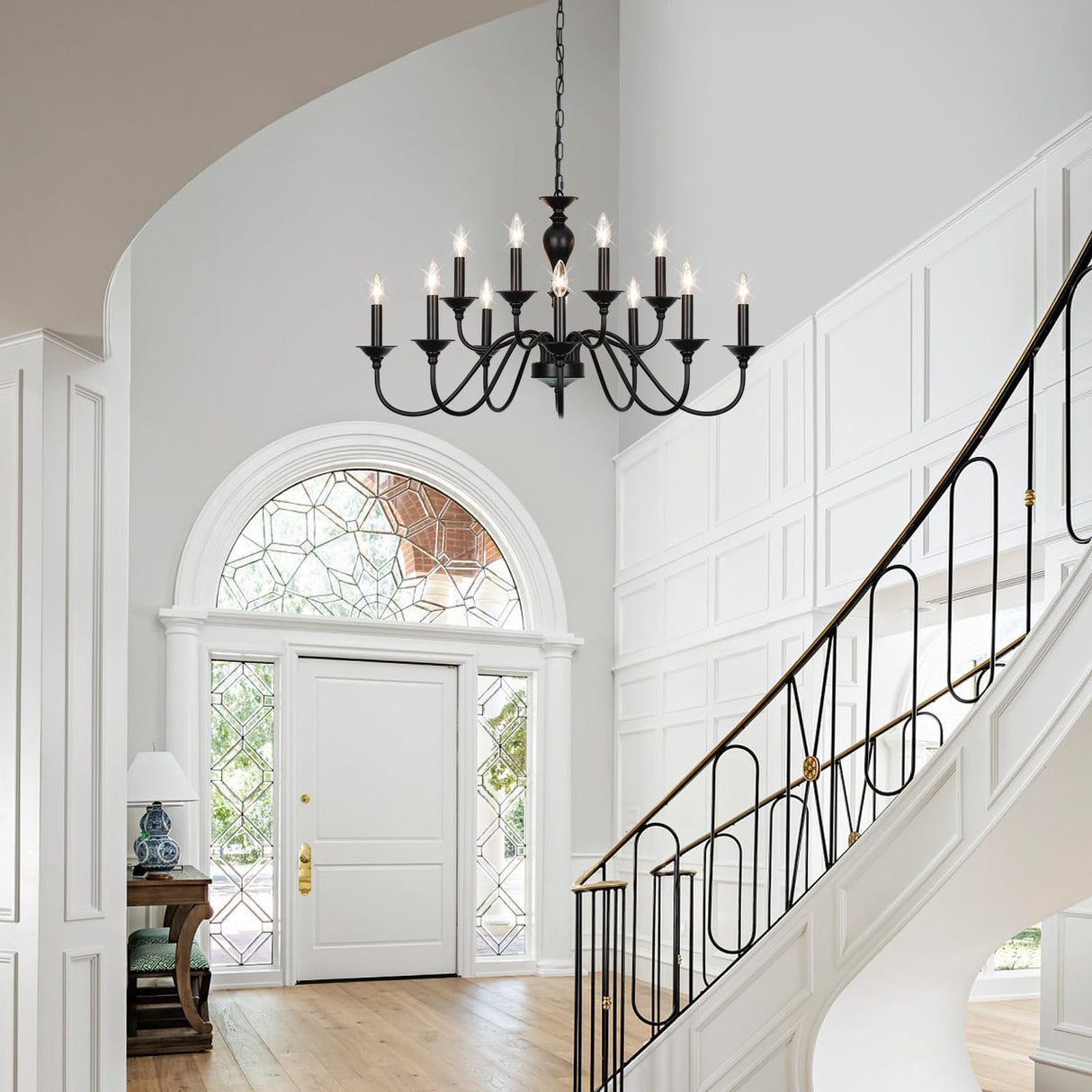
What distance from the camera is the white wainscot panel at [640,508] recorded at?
27.5 feet

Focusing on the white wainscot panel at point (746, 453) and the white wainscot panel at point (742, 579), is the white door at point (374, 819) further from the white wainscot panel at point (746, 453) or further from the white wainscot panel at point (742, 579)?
the white wainscot panel at point (746, 453)

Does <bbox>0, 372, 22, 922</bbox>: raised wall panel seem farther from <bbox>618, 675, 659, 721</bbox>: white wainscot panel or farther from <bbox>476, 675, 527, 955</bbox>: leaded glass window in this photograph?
<bbox>618, 675, 659, 721</bbox>: white wainscot panel

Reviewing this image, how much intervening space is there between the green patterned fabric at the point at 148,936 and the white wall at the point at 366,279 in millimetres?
1134

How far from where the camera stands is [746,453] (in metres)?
7.31

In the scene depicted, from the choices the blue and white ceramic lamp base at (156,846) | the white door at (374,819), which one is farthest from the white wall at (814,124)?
the blue and white ceramic lamp base at (156,846)

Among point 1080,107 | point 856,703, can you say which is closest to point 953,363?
point 1080,107

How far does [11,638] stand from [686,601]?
455cm

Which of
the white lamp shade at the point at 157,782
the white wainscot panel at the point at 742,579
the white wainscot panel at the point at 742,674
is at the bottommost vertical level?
the white lamp shade at the point at 157,782

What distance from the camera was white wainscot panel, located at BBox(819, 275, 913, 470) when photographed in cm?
601

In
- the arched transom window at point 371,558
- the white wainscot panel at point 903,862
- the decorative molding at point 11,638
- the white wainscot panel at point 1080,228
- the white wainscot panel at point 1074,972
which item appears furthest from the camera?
the arched transom window at point 371,558

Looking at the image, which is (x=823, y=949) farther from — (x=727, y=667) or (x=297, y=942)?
(x=297, y=942)

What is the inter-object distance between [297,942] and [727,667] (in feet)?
10.0

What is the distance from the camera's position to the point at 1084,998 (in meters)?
4.62

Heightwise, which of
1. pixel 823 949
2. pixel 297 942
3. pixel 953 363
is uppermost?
pixel 953 363
